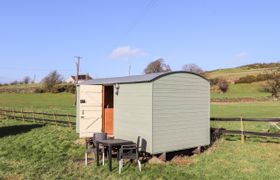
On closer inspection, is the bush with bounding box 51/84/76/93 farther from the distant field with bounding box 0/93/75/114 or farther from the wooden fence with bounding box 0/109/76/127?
the wooden fence with bounding box 0/109/76/127

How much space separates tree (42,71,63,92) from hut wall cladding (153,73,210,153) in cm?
6219

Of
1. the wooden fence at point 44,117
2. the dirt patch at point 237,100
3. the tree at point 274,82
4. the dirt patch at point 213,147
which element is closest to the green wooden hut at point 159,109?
the dirt patch at point 213,147

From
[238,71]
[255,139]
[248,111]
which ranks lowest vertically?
[255,139]

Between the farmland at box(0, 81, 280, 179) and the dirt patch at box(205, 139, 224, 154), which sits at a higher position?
the dirt patch at box(205, 139, 224, 154)

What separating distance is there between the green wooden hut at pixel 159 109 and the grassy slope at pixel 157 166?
0.70 metres

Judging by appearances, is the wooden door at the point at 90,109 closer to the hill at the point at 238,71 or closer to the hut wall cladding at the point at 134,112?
the hut wall cladding at the point at 134,112

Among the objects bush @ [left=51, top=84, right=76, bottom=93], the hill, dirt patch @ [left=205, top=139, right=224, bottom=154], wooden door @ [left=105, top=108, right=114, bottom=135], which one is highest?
the hill

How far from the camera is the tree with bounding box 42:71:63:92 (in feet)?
231

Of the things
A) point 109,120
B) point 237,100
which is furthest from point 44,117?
point 237,100

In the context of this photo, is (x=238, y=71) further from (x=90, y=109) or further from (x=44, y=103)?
(x=90, y=109)

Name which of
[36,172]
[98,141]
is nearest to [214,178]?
[98,141]

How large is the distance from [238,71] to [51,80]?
5158cm

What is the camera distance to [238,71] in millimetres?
93875

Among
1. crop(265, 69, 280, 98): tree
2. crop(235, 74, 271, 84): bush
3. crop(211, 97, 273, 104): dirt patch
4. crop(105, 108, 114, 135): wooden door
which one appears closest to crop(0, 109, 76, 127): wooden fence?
crop(105, 108, 114, 135): wooden door
